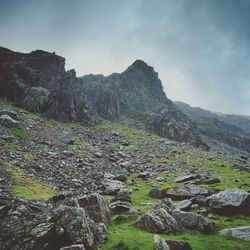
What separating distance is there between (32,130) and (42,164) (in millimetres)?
24935

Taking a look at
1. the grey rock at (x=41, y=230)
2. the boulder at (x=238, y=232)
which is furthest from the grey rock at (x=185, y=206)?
the grey rock at (x=41, y=230)

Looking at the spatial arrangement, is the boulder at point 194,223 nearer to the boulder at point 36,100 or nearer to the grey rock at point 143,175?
the grey rock at point 143,175

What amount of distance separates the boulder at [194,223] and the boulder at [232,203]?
408 centimetres

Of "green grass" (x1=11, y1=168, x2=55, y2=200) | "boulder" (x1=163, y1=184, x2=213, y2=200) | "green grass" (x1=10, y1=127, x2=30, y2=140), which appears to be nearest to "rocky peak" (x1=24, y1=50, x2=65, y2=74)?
"green grass" (x1=10, y1=127, x2=30, y2=140)

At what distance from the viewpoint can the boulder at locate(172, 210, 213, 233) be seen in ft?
73.9

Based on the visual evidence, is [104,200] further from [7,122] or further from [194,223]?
[7,122]

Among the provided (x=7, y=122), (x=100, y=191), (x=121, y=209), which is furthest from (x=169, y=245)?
(x=7, y=122)

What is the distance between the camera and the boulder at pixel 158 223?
21594 mm

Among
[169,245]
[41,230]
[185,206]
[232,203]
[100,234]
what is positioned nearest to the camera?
[41,230]

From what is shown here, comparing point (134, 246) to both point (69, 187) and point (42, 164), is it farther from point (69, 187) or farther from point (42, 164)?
point (42, 164)

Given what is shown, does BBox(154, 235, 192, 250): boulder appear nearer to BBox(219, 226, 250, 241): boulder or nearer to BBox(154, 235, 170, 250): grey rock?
BBox(154, 235, 170, 250): grey rock

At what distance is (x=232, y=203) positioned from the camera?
26578 mm

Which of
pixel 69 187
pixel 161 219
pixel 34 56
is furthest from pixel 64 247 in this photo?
pixel 34 56

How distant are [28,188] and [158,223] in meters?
17.7
